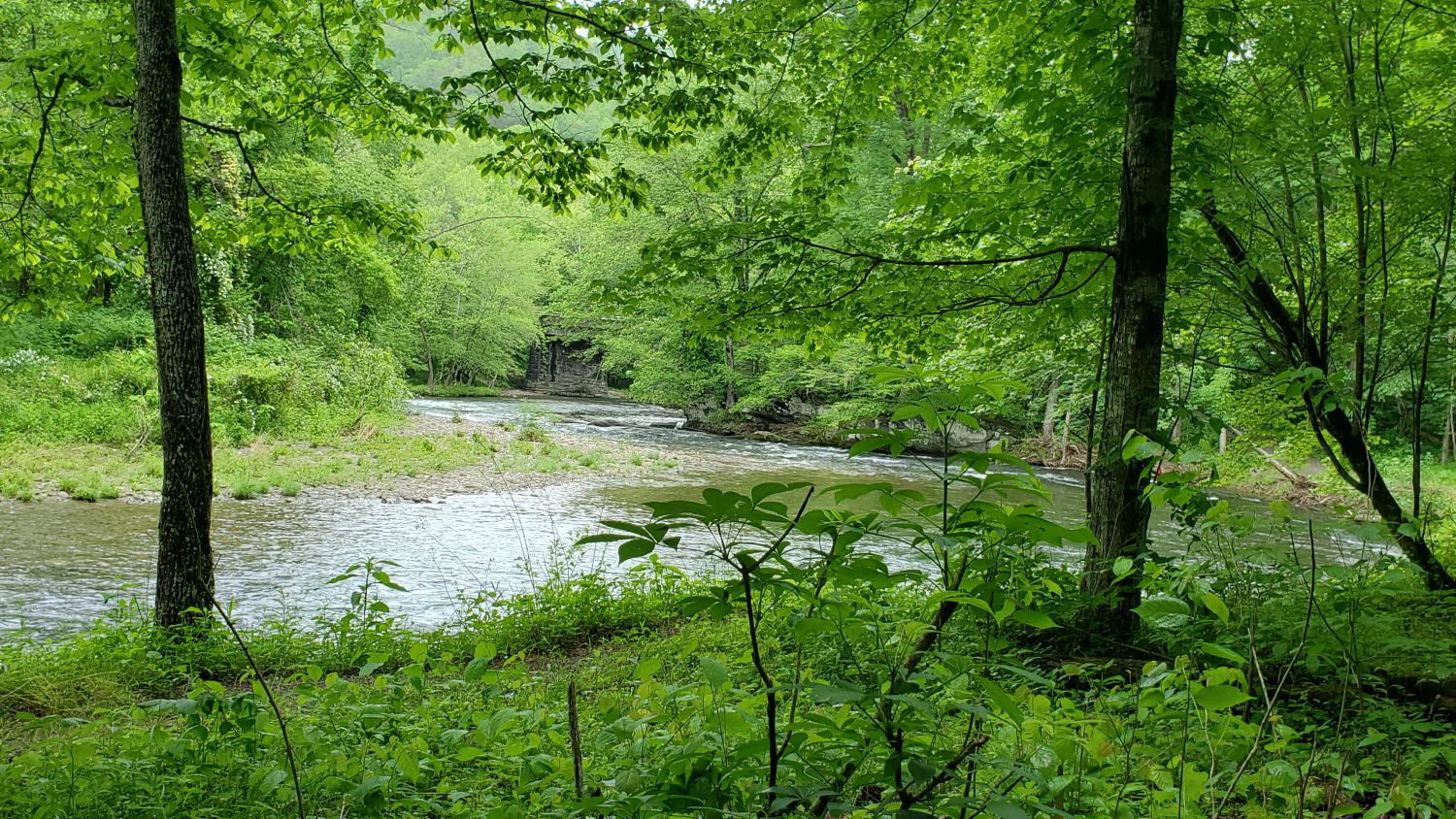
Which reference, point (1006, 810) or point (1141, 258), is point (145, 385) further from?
point (1006, 810)

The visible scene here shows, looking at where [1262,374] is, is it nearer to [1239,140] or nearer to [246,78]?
[1239,140]

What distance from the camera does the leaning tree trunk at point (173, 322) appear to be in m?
5.15

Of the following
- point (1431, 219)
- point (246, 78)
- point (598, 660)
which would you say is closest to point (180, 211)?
point (246, 78)

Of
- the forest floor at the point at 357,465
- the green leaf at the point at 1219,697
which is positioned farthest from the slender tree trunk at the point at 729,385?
the green leaf at the point at 1219,697

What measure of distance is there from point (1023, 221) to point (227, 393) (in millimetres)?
17333

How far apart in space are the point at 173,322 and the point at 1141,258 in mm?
6193

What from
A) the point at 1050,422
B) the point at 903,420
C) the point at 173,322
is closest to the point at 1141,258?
the point at 903,420

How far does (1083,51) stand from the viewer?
458cm

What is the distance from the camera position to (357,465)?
15234 millimetres

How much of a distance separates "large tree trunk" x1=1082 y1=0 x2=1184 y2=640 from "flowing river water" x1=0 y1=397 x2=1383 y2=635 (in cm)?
47

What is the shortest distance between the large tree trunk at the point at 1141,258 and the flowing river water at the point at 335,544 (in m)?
0.47

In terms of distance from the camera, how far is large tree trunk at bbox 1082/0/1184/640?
12.7 ft

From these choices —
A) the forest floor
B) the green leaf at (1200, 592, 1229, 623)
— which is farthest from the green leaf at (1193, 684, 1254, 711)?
the forest floor

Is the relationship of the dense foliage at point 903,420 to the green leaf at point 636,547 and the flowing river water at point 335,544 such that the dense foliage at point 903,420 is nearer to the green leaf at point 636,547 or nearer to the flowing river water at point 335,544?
the green leaf at point 636,547
